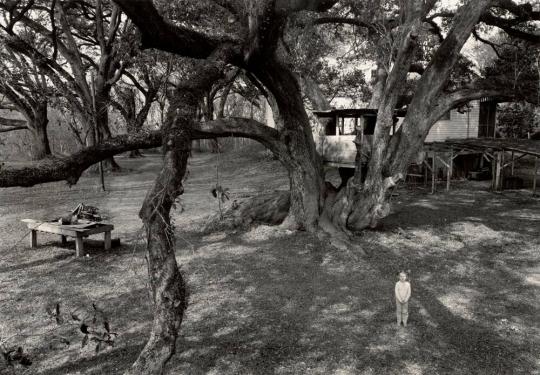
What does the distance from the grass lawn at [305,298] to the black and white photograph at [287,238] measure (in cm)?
6

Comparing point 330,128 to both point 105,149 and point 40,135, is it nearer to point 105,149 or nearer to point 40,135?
point 105,149

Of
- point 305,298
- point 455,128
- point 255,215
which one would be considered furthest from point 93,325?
point 455,128

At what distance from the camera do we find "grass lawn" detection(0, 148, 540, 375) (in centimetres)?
705

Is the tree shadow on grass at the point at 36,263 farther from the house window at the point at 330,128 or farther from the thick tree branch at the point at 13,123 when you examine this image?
the thick tree branch at the point at 13,123

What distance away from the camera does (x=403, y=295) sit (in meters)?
7.93

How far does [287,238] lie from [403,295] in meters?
5.95

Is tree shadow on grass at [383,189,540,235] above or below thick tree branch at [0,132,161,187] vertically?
below

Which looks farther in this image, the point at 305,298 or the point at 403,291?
the point at 305,298

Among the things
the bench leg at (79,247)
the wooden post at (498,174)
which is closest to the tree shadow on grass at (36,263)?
the bench leg at (79,247)

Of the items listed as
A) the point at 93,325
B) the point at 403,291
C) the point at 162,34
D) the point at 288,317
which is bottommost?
the point at 288,317

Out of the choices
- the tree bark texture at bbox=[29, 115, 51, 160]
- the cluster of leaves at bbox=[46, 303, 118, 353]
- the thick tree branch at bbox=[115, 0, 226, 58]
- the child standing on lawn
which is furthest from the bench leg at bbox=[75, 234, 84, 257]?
the tree bark texture at bbox=[29, 115, 51, 160]

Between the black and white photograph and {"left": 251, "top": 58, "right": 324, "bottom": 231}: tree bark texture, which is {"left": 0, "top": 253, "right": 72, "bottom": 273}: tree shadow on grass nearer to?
the black and white photograph

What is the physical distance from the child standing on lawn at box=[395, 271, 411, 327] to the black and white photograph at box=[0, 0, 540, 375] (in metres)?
0.03

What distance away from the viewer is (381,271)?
36.7 ft
